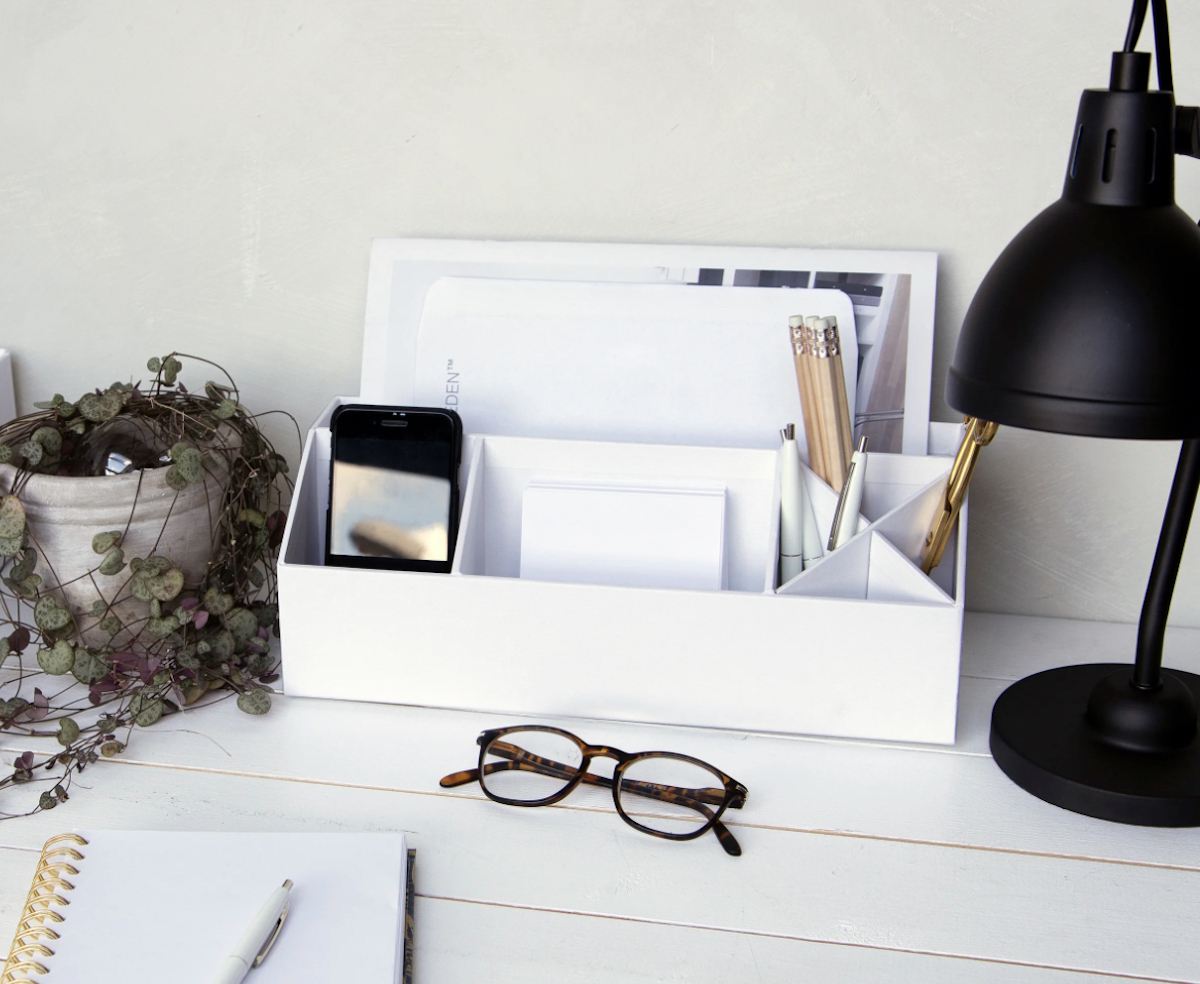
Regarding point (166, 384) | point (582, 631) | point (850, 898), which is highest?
point (166, 384)

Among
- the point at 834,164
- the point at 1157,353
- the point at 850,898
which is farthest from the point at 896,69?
the point at 850,898

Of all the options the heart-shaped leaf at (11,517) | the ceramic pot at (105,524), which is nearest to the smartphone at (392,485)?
the ceramic pot at (105,524)

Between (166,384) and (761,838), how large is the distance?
0.58 m

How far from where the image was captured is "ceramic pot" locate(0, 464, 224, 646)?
2.53 feet

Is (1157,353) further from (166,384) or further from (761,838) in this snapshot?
(166,384)

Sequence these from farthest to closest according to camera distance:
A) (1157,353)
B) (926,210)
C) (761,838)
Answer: (926,210)
(761,838)
(1157,353)

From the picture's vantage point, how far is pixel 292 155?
94 centimetres

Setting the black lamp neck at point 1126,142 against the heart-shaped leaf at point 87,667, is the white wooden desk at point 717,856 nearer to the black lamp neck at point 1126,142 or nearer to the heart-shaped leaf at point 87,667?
the heart-shaped leaf at point 87,667

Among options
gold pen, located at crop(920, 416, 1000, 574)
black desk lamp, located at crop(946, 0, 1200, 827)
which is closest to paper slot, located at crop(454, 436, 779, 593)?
gold pen, located at crop(920, 416, 1000, 574)

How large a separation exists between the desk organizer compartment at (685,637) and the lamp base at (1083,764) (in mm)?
54

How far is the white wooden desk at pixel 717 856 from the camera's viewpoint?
21.8 inches

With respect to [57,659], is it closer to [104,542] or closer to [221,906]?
[104,542]

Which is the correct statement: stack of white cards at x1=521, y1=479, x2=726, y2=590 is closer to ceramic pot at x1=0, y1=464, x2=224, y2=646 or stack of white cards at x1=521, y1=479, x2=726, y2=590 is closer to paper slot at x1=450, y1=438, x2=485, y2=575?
paper slot at x1=450, y1=438, x2=485, y2=575

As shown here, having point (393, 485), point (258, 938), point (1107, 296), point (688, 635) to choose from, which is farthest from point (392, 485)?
point (1107, 296)
